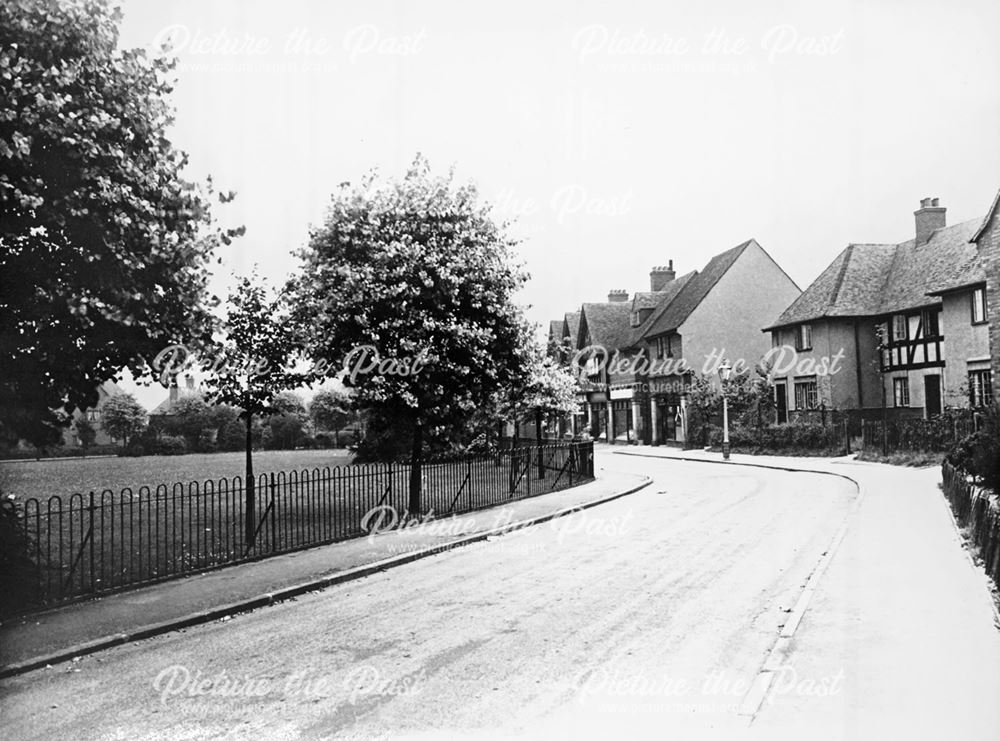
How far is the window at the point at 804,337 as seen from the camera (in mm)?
43184

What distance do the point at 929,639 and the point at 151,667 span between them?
289 inches

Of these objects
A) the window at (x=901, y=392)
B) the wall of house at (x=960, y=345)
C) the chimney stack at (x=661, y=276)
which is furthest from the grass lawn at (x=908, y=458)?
the chimney stack at (x=661, y=276)

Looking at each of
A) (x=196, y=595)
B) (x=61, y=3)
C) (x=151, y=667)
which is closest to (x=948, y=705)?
(x=151, y=667)

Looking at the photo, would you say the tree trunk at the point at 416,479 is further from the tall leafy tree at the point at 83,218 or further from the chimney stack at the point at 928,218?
the chimney stack at the point at 928,218

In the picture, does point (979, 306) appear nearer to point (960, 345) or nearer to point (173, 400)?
point (960, 345)

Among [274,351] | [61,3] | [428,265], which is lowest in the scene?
[274,351]

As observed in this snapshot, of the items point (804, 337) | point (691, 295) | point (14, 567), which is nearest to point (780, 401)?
point (804, 337)

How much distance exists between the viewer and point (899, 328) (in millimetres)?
39906

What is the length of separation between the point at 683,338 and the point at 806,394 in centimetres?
930

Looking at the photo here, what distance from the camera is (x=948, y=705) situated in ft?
18.7

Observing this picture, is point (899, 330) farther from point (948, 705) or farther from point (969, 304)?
point (948, 705)

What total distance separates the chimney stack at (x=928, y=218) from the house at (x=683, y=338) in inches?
390

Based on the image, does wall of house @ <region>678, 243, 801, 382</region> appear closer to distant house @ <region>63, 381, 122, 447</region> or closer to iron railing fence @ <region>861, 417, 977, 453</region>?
iron railing fence @ <region>861, 417, 977, 453</region>

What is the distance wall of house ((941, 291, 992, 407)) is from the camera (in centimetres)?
3256
